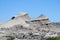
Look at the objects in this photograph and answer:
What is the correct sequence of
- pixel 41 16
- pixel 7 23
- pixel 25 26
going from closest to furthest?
1. pixel 25 26
2. pixel 7 23
3. pixel 41 16

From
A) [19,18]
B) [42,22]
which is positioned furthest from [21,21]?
[42,22]

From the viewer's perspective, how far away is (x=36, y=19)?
11888 centimetres

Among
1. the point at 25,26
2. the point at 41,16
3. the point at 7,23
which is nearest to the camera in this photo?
the point at 25,26

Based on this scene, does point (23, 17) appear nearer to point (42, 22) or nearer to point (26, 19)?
point (26, 19)

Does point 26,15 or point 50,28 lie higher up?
point 26,15

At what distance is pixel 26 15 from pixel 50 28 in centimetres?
1308

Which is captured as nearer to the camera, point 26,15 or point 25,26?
point 25,26

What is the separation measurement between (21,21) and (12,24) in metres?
6.36

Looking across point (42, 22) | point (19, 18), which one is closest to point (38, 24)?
point (42, 22)

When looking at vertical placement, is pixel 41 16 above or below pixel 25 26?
above

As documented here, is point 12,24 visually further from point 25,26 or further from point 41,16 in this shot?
point 41,16

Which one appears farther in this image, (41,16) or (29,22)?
(41,16)

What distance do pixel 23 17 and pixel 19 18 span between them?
2.05 metres

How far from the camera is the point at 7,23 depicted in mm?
112688
